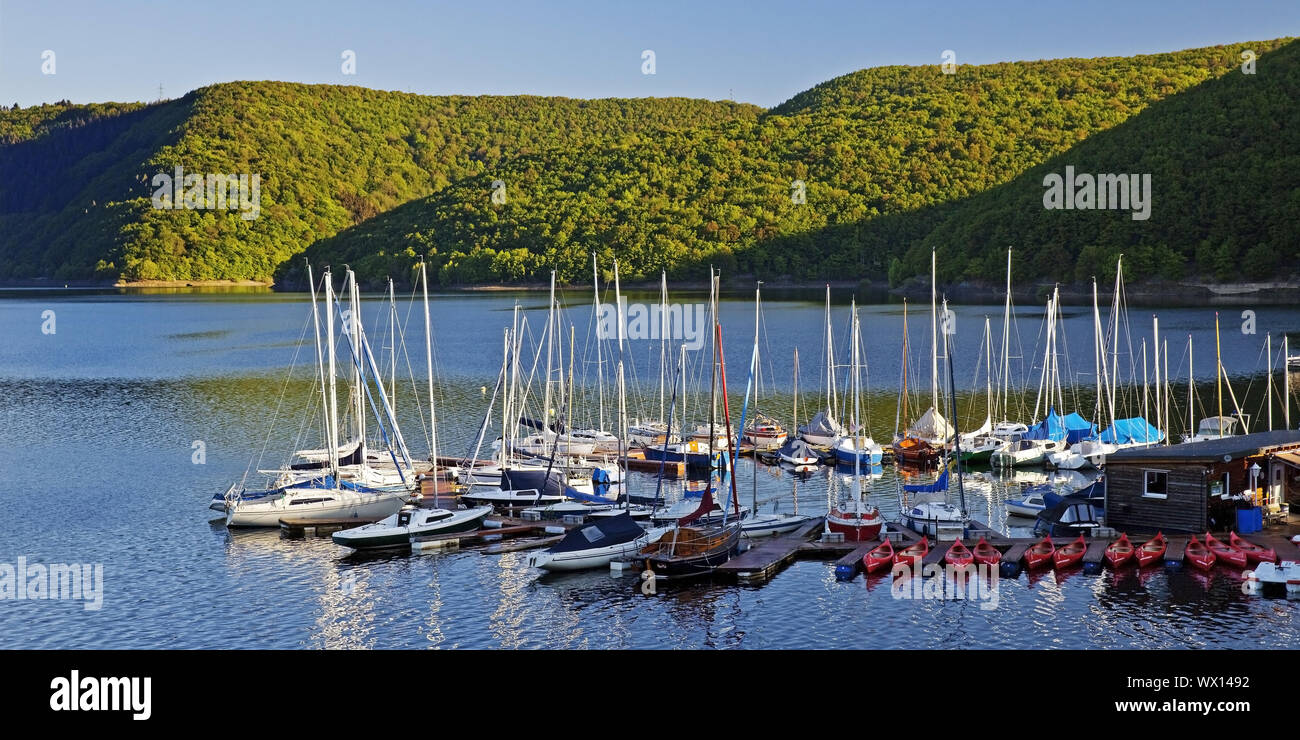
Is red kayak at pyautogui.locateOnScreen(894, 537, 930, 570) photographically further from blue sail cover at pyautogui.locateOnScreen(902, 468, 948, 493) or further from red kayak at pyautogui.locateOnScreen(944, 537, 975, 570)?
blue sail cover at pyautogui.locateOnScreen(902, 468, 948, 493)

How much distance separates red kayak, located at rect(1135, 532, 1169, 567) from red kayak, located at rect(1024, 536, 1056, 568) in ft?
6.20

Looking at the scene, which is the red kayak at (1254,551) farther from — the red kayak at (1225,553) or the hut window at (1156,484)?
the hut window at (1156,484)

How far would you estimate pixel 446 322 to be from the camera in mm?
130375

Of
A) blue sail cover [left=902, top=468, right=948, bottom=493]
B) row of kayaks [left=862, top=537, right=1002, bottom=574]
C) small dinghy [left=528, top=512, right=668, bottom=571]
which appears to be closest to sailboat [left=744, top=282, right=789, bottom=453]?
blue sail cover [left=902, top=468, right=948, bottom=493]

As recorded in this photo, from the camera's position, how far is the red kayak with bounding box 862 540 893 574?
93.0 feet

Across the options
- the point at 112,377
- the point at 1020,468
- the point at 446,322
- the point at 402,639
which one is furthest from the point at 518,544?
the point at 446,322

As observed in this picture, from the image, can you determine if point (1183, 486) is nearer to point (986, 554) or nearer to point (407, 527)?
point (986, 554)

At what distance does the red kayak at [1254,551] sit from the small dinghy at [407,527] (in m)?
18.9

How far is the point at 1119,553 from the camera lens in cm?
2789

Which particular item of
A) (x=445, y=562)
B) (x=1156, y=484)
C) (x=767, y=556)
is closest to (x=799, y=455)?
(x=767, y=556)

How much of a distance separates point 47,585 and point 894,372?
172ft

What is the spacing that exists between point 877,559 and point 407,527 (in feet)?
40.9
